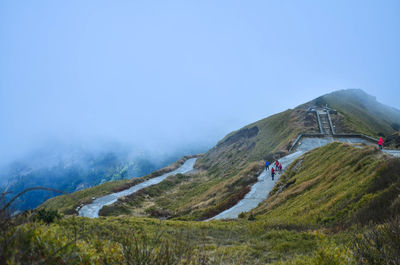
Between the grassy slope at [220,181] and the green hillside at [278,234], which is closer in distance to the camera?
the green hillside at [278,234]

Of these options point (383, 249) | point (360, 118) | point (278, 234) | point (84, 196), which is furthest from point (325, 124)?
point (84, 196)

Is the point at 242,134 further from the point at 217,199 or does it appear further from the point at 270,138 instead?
the point at 217,199

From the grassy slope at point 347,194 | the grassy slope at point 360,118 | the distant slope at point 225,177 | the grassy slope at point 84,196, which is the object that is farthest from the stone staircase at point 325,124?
the grassy slope at point 84,196

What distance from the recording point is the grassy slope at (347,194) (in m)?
10.1

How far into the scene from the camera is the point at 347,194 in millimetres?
12727

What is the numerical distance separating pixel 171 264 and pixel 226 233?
1041cm

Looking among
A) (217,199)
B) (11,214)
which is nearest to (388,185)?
(11,214)

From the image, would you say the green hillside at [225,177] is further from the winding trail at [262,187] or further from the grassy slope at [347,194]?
the grassy slope at [347,194]

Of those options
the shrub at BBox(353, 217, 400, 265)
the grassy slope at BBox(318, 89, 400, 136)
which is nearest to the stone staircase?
the grassy slope at BBox(318, 89, 400, 136)

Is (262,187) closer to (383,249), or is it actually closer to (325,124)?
(383,249)

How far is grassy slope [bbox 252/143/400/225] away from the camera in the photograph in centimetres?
1014

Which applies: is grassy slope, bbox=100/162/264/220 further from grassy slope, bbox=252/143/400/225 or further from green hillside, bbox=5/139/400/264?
green hillside, bbox=5/139/400/264

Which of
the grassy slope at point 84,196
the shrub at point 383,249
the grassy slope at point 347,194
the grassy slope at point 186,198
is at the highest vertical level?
the shrub at point 383,249

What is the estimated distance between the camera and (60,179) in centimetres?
17175
